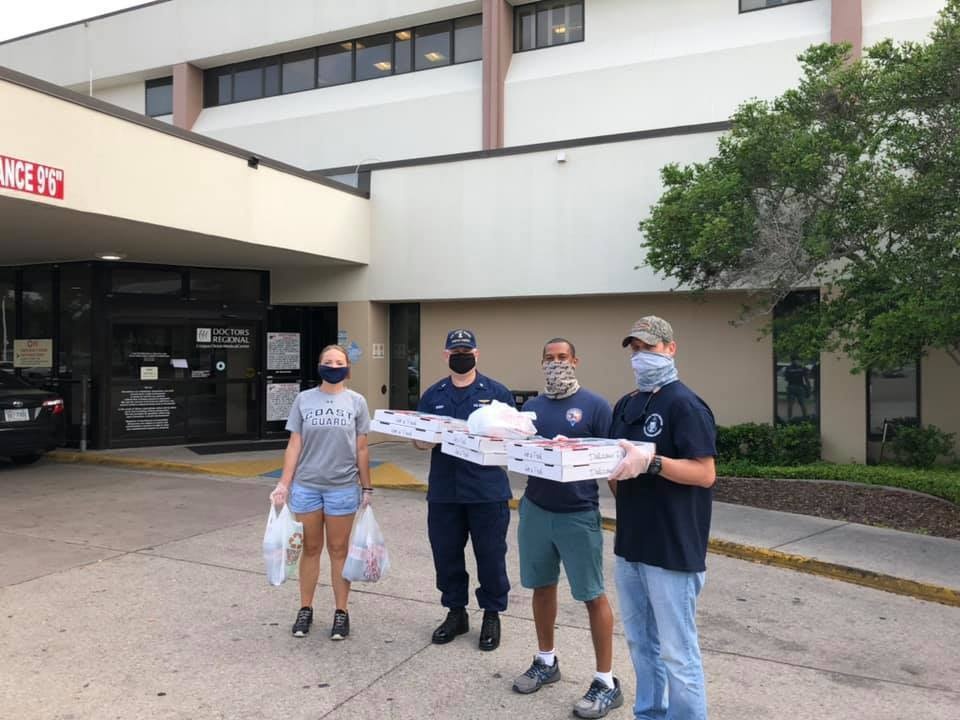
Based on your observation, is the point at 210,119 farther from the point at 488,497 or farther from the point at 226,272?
the point at 488,497

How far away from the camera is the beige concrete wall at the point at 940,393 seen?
34.2ft

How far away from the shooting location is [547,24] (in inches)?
626

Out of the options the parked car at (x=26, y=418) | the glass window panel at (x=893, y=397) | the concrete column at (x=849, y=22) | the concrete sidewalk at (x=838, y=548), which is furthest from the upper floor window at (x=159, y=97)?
the glass window panel at (x=893, y=397)

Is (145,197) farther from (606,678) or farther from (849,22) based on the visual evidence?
(849,22)

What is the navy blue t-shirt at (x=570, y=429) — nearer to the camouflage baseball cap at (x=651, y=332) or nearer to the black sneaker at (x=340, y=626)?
the camouflage baseball cap at (x=651, y=332)

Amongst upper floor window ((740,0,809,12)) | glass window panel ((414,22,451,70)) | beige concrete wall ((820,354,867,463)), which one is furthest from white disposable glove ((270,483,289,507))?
Answer: glass window panel ((414,22,451,70))

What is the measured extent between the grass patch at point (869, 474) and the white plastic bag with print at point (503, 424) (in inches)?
262

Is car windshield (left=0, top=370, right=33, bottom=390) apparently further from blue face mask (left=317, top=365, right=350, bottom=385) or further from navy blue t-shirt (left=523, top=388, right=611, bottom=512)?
navy blue t-shirt (left=523, top=388, right=611, bottom=512)

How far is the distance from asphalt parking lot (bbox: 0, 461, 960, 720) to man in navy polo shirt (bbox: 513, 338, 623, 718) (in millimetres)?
161

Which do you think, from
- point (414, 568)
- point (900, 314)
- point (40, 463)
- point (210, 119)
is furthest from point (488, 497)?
point (210, 119)

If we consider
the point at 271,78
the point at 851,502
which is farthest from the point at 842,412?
the point at 271,78

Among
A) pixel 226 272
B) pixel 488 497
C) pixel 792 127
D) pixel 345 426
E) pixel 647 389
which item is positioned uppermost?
pixel 792 127

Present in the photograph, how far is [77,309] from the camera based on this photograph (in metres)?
13.2

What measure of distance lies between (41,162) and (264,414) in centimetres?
723
